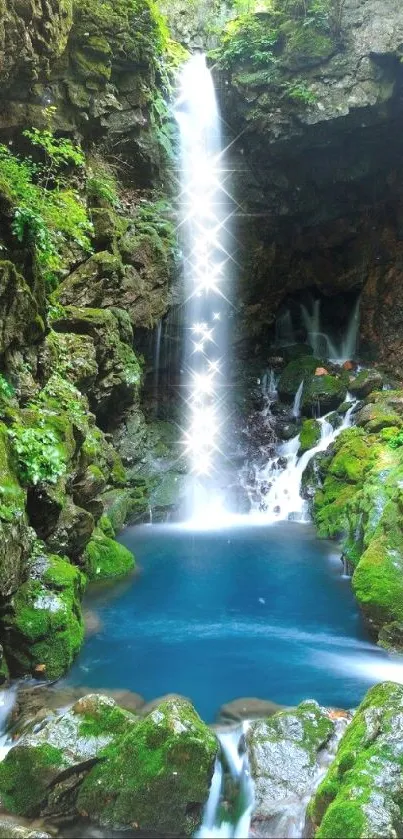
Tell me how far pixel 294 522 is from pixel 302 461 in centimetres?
230

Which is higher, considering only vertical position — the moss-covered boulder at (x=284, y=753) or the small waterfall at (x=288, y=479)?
the small waterfall at (x=288, y=479)

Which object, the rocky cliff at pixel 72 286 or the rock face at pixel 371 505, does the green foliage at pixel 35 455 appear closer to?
the rocky cliff at pixel 72 286

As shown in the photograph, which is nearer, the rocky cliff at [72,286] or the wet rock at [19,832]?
the wet rock at [19,832]

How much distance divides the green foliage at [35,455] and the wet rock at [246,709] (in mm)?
3511

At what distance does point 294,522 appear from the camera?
49.4 ft

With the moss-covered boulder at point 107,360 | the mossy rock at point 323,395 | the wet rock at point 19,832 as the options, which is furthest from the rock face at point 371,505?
the moss-covered boulder at point 107,360

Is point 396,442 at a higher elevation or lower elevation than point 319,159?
lower

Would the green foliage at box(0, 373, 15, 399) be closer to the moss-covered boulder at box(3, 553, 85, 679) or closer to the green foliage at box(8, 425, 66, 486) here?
the green foliage at box(8, 425, 66, 486)

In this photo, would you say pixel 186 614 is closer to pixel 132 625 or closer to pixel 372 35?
pixel 132 625

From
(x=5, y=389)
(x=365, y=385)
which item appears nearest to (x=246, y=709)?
(x=5, y=389)

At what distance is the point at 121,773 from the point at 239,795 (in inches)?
40.7

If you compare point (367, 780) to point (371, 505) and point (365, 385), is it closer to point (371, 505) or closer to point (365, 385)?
point (371, 505)

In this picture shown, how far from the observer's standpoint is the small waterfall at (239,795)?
441 cm

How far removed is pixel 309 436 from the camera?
55.7 feet
